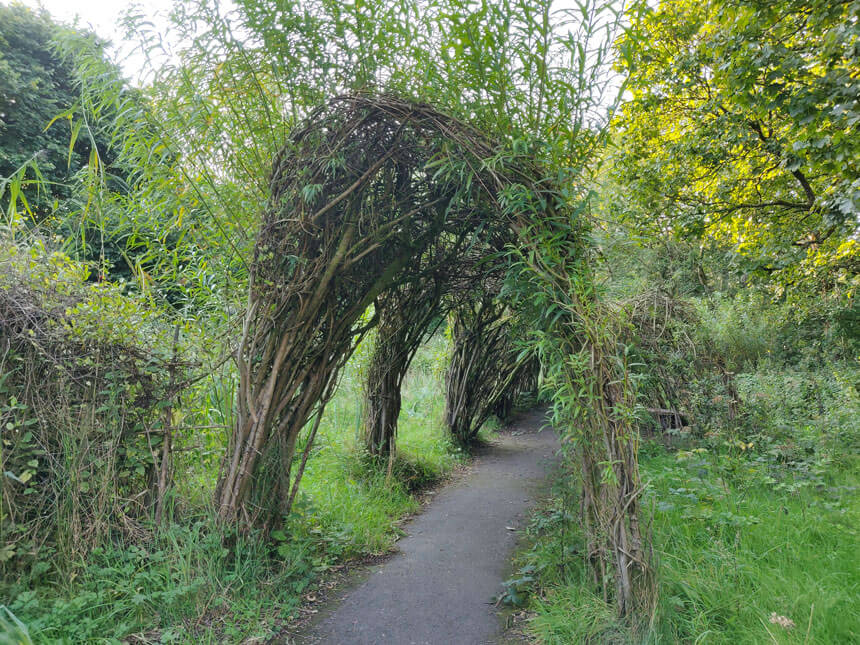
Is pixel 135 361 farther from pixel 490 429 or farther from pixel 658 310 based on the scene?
pixel 490 429

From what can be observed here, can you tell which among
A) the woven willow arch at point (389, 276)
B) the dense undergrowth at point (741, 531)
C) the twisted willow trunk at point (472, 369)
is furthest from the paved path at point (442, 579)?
the twisted willow trunk at point (472, 369)

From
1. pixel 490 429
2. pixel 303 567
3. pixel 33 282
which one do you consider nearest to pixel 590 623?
pixel 303 567

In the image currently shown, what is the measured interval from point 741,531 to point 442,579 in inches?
79.8

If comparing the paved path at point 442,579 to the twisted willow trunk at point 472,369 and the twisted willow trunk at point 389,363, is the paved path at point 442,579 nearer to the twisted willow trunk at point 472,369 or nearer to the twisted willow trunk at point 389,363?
the twisted willow trunk at point 389,363

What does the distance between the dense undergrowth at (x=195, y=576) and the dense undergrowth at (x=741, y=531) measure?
1.42 meters

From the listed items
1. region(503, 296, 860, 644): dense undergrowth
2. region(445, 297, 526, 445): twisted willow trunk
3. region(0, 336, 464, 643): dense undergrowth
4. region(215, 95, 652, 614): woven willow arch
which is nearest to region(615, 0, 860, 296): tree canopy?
region(215, 95, 652, 614): woven willow arch

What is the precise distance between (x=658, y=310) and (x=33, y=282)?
5907mm

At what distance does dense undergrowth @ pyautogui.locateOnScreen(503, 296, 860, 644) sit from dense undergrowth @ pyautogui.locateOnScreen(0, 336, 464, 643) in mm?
1417

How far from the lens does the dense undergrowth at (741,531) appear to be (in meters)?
2.38

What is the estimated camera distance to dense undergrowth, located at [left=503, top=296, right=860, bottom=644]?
238 cm

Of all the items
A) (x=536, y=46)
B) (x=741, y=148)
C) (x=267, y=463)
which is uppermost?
(x=741, y=148)

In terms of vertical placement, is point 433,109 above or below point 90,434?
above

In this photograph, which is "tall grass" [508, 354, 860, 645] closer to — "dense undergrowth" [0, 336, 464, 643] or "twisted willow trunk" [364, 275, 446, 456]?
"dense undergrowth" [0, 336, 464, 643]

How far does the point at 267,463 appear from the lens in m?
3.33
